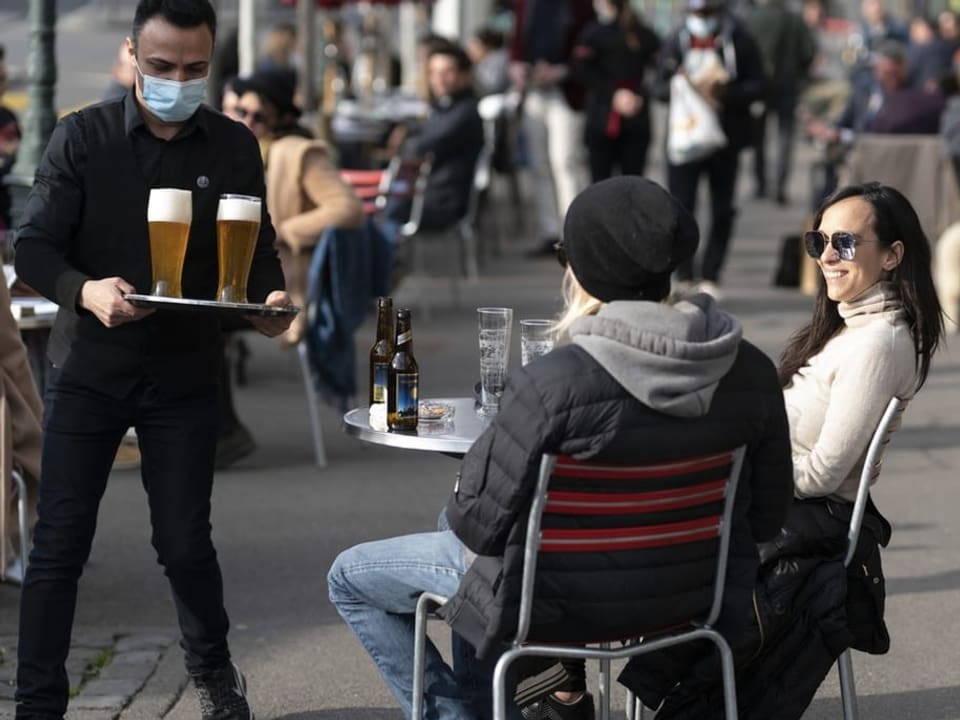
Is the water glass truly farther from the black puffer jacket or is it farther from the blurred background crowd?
the blurred background crowd

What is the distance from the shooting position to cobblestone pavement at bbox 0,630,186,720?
15.5 ft

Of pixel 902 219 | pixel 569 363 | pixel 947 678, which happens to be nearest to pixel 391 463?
pixel 947 678

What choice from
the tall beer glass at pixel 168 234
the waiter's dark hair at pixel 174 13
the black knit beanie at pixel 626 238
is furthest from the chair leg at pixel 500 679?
the waiter's dark hair at pixel 174 13

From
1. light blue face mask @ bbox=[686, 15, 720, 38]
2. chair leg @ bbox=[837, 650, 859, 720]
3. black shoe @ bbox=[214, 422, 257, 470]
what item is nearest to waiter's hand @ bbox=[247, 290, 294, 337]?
chair leg @ bbox=[837, 650, 859, 720]

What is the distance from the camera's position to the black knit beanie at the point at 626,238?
340 centimetres

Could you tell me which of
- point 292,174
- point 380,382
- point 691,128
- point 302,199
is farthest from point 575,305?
point 691,128

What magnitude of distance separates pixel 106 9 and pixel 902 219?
40.3m

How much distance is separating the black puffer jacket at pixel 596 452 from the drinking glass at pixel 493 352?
815mm

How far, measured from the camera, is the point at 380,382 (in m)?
4.35

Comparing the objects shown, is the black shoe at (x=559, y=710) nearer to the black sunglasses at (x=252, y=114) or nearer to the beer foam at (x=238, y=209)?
the beer foam at (x=238, y=209)

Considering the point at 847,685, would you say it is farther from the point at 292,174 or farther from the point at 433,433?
the point at 292,174

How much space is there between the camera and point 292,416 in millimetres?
8773

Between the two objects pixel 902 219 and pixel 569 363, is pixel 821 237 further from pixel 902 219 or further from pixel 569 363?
pixel 569 363

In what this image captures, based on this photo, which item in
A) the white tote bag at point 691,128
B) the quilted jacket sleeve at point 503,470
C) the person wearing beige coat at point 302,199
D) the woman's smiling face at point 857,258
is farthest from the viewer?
the white tote bag at point 691,128
